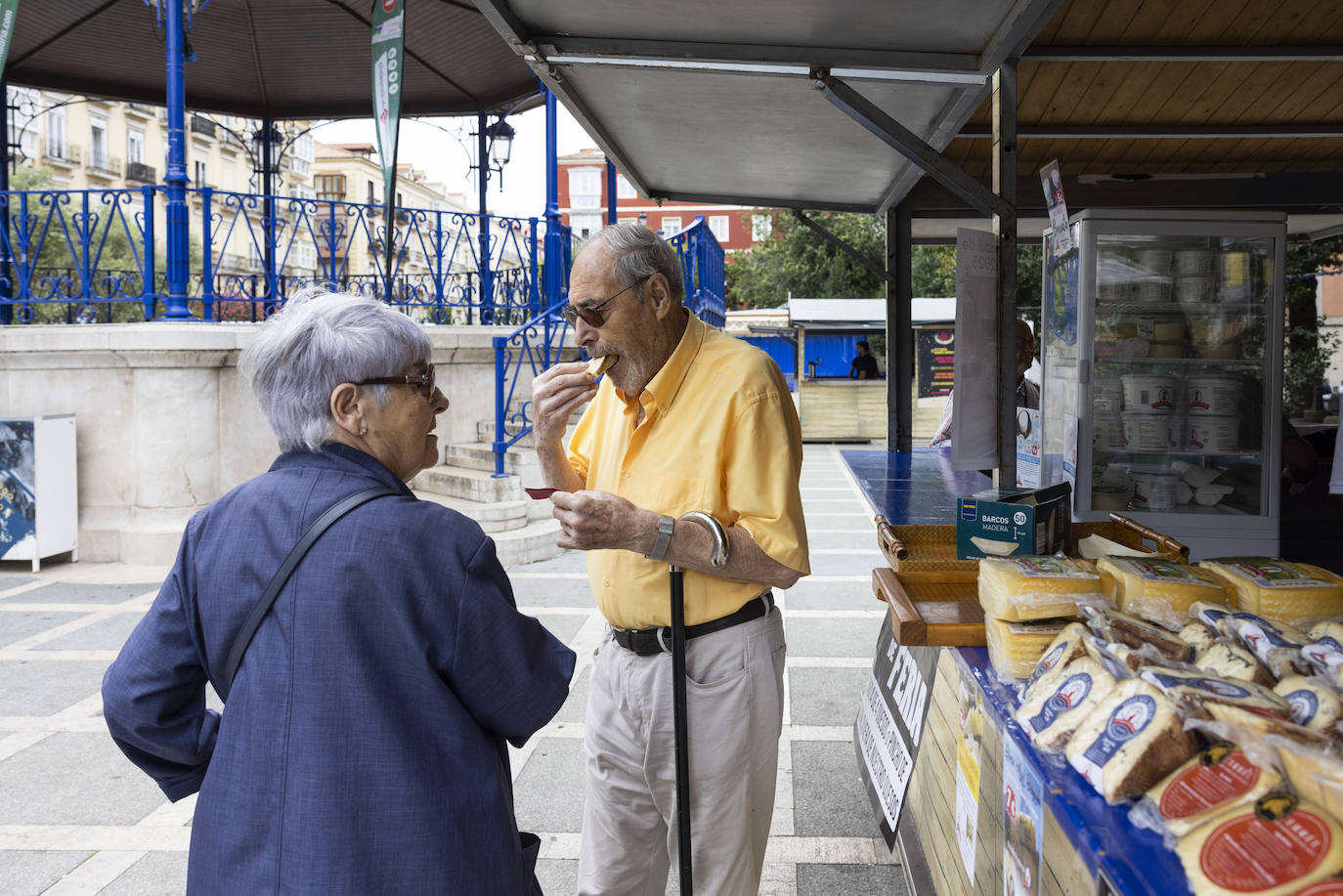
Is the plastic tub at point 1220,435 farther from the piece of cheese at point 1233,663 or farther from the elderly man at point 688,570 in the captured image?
the piece of cheese at point 1233,663

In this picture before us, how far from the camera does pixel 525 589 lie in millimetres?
7547

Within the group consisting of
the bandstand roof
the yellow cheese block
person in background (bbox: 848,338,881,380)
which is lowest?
the yellow cheese block

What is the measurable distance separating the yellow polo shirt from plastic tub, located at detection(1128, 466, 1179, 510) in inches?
135

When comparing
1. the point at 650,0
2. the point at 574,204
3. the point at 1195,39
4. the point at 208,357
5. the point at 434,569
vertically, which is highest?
the point at 574,204

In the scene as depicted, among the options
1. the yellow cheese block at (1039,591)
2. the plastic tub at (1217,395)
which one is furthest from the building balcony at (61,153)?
the yellow cheese block at (1039,591)

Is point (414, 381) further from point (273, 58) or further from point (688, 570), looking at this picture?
point (273, 58)

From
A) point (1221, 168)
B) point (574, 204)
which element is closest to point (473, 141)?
point (1221, 168)

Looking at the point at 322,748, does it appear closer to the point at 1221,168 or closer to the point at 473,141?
the point at 1221,168

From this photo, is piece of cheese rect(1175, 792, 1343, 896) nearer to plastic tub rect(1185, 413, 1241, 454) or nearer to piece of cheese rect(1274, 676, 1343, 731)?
piece of cheese rect(1274, 676, 1343, 731)

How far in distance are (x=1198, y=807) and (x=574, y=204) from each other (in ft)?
222

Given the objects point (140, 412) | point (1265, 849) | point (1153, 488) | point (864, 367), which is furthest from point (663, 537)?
→ point (864, 367)

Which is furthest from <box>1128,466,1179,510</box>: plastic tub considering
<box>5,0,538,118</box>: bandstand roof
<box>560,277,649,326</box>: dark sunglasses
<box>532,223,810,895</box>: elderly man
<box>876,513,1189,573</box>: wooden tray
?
<box>5,0,538,118</box>: bandstand roof

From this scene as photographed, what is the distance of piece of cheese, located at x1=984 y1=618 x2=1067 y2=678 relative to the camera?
2.03m

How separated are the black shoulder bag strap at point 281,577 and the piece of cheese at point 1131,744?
1252mm
